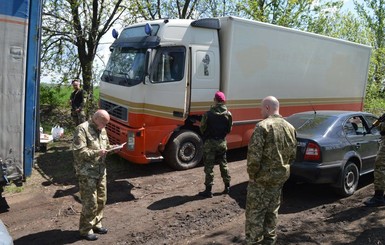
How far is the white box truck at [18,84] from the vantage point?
190 inches

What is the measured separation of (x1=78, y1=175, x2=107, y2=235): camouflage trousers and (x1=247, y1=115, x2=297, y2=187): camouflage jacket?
6.93 feet

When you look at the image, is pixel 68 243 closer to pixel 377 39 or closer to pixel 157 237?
pixel 157 237

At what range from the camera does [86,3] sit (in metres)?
14.2

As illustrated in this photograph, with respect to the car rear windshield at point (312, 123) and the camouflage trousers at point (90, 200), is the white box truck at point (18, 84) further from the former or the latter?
the car rear windshield at point (312, 123)

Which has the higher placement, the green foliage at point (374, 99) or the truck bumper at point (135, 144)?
the green foliage at point (374, 99)

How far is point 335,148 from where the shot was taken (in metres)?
6.45

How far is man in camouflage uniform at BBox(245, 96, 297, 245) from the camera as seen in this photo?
417 cm

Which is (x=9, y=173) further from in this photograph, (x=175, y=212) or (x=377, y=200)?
(x=377, y=200)

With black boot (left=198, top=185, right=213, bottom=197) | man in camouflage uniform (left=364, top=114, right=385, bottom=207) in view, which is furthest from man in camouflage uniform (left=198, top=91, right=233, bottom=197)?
man in camouflage uniform (left=364, top=114, right=385, bottom=207)

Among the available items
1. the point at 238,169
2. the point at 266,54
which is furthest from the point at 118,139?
the point at 266,54

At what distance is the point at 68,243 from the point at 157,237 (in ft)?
3.87

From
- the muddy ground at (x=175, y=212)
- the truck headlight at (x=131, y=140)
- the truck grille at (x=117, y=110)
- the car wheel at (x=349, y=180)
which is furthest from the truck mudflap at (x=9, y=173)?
the car wheel at (x=349, y=180)

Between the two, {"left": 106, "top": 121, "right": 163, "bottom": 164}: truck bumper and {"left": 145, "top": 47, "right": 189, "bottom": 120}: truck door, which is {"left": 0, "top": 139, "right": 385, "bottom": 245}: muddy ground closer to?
{"left": 106, "top": 121, "right": 163, "bottom": 164}: truck bumper

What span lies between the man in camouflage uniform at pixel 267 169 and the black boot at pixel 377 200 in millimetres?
2609
